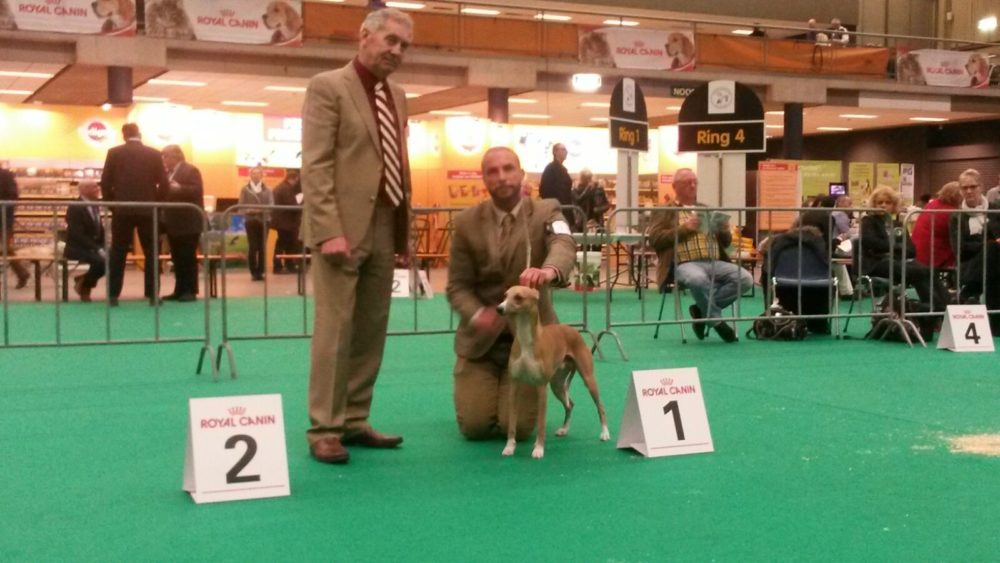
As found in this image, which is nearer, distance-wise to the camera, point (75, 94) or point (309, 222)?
point (309, 222)

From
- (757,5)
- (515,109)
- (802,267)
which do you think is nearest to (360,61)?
(802,267)

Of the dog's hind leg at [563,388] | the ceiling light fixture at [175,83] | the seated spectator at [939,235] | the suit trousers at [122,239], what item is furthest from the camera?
the ceiling light fixture at [175,83]

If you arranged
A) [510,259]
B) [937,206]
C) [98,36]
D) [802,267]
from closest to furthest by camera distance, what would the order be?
[510,259] → [802,267] → [937,206] → [98,36]

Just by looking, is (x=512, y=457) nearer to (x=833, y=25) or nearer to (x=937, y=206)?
(x=937, y=206)

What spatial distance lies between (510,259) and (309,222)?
89cm

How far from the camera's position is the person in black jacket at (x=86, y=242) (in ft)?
36.5

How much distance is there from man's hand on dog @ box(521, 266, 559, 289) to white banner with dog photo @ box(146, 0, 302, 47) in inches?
524

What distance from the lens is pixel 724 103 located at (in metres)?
10.3

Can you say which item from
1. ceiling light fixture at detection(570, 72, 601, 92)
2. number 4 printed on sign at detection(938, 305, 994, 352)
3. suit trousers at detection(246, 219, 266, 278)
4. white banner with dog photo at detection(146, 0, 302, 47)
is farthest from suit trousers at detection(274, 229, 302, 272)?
number 4 printed on sign at detection(938, 305, 994, 352)

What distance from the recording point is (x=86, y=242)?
36.8 ft

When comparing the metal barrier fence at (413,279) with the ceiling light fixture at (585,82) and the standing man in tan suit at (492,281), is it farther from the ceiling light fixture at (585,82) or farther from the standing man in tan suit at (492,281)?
the ceiling light fixture at (585,82)

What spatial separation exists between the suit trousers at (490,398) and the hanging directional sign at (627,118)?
5.96 m

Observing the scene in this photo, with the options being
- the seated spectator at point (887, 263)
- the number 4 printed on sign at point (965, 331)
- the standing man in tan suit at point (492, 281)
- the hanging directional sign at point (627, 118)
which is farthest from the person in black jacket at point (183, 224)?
the number 4 printed on sign at point (965, 331)

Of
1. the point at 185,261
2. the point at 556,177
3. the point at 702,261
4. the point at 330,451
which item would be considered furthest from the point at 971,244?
the point at 185,261
